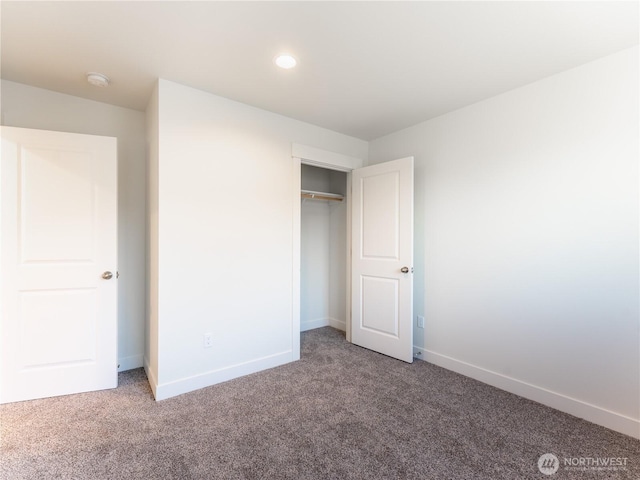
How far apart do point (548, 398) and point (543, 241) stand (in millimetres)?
1152

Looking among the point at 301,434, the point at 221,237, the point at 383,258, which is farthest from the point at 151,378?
the point at 383,258

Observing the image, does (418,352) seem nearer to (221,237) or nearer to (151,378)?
(221,237)

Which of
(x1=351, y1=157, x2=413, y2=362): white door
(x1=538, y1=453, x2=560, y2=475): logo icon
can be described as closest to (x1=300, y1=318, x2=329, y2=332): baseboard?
(x1=351, y1=157, x2=413, y2=362): white door

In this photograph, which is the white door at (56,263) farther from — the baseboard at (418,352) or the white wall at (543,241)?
the white wall at (543,241)

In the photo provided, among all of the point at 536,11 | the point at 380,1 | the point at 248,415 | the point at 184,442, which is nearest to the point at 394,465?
the point at 248,415

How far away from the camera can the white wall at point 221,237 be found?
2291mm

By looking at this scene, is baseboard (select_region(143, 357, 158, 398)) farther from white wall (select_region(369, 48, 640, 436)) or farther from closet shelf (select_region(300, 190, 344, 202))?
white wall (select_region(369, 48, 640, 436))

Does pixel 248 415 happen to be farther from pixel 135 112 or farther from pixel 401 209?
pixel 135 112

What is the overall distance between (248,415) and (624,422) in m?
2.41

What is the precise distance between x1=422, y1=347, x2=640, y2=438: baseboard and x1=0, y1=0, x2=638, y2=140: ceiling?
2.33m

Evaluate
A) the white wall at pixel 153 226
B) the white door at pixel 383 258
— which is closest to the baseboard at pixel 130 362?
the white wall at pixel 153 226

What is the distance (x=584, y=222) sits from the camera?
2043mm

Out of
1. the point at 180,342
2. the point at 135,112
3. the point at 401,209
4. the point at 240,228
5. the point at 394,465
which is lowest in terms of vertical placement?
the point at 394,465

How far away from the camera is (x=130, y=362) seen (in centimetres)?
275
